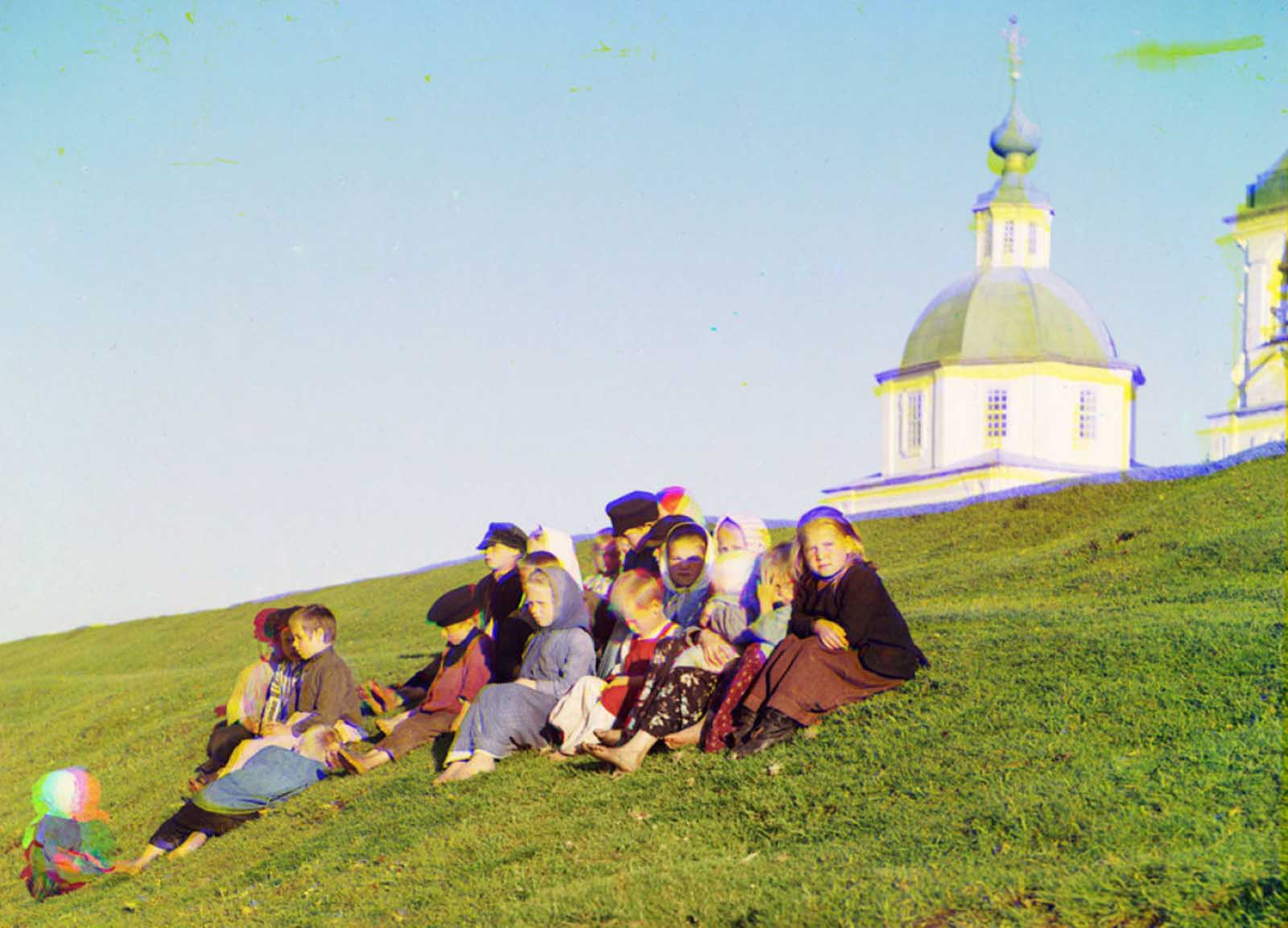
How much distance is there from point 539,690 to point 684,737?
1353 mm

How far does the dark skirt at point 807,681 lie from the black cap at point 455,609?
133 inches

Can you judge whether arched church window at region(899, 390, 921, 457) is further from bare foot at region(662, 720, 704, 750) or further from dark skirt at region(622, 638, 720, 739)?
bare foot at region(662, 720, 704, 750)

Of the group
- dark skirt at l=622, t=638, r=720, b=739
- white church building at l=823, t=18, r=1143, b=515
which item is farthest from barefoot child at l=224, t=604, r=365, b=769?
white church building at l=823, t=18, r=1143, b=515

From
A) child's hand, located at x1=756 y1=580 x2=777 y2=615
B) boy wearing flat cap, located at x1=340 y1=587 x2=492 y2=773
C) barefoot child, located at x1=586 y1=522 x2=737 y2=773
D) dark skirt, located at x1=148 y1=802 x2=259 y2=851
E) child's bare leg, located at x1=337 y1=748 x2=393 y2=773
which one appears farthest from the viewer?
boy wearing flat cap, located at x1=340 y1=587 x2=492 y2=773

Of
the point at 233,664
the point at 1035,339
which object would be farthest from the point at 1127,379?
the point at 233,664

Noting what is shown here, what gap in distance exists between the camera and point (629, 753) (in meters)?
7.74

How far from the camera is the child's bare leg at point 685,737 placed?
790cm

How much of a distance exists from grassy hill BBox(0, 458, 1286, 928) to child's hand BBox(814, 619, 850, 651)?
440mm

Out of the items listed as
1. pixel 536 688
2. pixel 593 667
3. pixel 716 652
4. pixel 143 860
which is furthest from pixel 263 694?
pixel 716 652

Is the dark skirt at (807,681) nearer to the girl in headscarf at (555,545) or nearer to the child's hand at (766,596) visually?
the child's hand at (766,596)

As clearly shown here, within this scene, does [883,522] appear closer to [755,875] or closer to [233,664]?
[233,664]

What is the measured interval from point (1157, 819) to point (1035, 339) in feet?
127

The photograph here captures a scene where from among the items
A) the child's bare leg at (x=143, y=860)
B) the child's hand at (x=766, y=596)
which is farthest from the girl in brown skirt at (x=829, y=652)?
the child's bare leg at (x=143, y=860)

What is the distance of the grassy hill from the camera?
5082mm
